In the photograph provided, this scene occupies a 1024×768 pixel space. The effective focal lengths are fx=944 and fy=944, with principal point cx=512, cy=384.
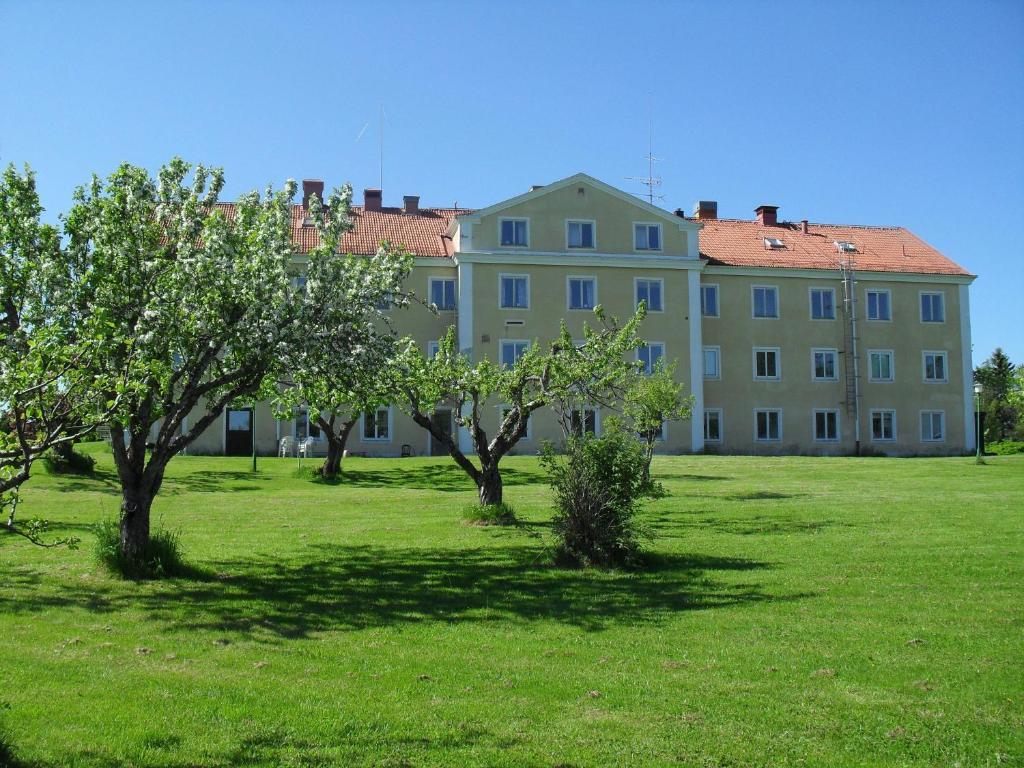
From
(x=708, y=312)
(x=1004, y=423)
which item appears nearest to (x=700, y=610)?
(x=708, y=312)

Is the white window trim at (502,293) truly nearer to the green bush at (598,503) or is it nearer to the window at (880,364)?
the window at (880,364)

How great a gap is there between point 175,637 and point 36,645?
4.27ft

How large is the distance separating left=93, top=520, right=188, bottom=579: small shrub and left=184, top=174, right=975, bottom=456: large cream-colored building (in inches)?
1072

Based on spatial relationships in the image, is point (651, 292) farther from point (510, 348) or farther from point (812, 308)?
point (812, 308)

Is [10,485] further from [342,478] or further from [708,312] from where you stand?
[708,312]

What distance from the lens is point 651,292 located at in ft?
143

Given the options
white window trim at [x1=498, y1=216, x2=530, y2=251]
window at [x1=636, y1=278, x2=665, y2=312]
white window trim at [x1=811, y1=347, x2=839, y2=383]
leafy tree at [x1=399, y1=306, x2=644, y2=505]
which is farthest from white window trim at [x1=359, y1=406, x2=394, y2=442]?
leafy tree at [x1=399, y1=306, x2=644, y2=505]

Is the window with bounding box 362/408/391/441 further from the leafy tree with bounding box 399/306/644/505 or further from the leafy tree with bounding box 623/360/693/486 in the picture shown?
the leafy tree with bounding box 399/306/644/505

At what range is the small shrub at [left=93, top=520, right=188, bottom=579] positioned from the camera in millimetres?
13039

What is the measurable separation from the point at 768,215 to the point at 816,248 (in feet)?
14.9

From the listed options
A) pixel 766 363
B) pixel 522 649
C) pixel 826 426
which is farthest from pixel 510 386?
pixel 826 426

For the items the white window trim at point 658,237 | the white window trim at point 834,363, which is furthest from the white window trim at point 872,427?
the white window trim at point 658,237

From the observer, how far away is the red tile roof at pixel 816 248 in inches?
1841

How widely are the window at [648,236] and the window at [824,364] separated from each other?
9834 millimetres
